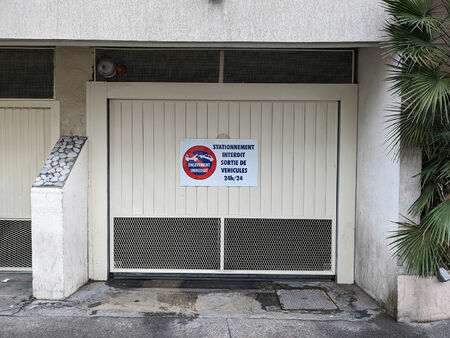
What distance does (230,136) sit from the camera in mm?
5621

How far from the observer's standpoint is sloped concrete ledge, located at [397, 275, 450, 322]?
4.42 m

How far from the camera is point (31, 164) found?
18.8 ft

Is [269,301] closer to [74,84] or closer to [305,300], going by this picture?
[305,300]

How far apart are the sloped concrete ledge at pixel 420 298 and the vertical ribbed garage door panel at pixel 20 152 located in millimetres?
4883

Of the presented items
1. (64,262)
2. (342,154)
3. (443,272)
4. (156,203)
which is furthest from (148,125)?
(443,272)

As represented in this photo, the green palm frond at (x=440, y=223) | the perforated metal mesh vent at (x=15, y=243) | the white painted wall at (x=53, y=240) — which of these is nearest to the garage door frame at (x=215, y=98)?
the white painted wall at (x=53, y=240)

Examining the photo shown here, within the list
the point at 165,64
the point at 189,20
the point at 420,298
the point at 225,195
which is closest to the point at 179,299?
the point at 225,195

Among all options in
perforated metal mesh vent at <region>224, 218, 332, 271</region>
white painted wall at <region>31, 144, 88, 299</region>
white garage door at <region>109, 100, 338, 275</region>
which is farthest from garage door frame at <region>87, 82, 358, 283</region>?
white painted wall at <region>31, 144, 88, 299</region>

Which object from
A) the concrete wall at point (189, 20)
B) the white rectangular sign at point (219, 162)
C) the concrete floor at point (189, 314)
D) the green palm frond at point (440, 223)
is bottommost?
the concrete floor at point (189, 314)

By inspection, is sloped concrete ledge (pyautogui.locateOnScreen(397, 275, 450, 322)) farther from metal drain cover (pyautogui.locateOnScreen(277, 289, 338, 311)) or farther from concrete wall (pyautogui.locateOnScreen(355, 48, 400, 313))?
metal drain cover (pyautogui.locateOnScreen(277, 289, 338, 311))

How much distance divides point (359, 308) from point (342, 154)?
2.01 metres

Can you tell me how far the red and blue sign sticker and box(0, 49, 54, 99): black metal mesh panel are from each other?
6.90 feet

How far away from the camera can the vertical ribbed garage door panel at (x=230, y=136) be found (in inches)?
220

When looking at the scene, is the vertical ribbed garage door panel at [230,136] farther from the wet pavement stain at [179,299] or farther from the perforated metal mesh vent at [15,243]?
the perforated metal mesh vent at [15,243]
